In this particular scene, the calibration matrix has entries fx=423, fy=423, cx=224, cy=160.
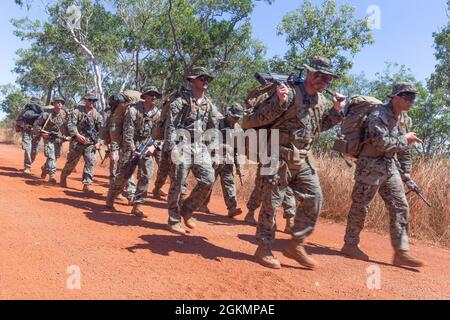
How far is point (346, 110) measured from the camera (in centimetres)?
505

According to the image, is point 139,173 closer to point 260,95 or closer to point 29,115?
point 260,95

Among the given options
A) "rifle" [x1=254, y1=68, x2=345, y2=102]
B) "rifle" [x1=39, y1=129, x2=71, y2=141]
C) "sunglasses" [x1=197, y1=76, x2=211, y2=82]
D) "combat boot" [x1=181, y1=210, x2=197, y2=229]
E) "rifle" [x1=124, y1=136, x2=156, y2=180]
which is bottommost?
"combat boot" [x1=181, y1=210, x2=197, y2=229]

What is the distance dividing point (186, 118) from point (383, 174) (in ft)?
8.12

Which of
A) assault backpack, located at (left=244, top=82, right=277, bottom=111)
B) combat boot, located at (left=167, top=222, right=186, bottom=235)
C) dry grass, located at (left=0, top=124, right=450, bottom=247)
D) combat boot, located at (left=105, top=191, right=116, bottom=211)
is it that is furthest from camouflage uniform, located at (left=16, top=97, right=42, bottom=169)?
assault backpack, located at (left=244, top=82, right=277, bottom=111)

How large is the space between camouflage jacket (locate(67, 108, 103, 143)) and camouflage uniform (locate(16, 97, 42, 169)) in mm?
2319

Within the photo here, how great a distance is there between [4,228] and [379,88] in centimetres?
2708

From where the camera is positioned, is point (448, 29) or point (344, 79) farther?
point (344, 79)

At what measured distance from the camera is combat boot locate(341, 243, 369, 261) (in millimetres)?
4992

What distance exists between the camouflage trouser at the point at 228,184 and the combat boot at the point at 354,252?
256cm

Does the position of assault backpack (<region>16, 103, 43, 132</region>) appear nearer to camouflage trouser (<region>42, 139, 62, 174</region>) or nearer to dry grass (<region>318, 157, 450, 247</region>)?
camouflage trouser (<region>42, 139, 62, 174</region>)

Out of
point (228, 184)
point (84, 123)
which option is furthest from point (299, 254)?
point (84, 123)

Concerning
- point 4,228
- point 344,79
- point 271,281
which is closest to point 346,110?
point 271,281

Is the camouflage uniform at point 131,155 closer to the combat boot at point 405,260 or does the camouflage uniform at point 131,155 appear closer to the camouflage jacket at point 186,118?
the camouflage jacket at point 186,118
